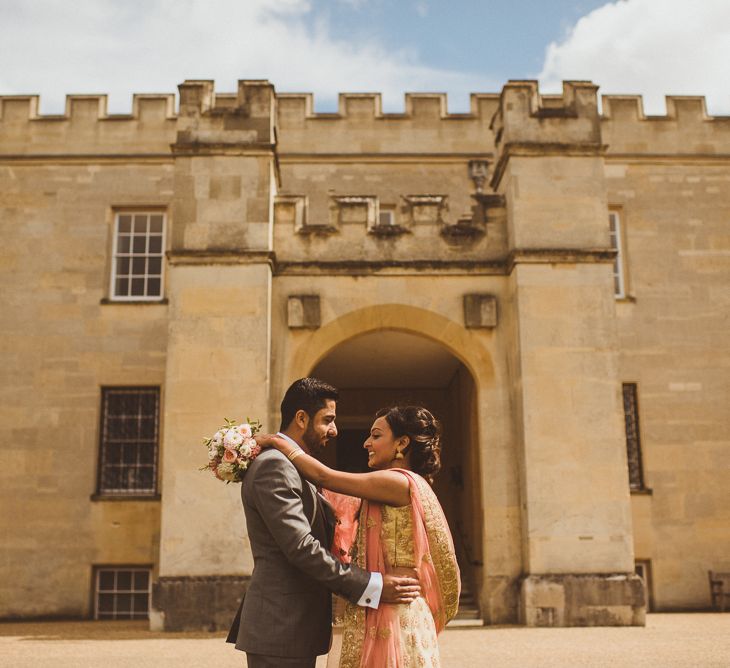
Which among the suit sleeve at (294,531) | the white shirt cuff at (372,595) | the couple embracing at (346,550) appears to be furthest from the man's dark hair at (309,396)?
the white shirt cuff at (372,595)

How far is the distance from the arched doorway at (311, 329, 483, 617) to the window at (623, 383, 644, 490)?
3135 millimetres

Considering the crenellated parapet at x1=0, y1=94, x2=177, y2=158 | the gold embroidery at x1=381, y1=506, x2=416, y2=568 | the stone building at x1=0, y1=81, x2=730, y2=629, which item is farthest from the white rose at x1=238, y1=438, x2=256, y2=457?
the crenellated parapet at x1=0, y1=94, x2=177, y2=158

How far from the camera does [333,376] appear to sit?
16.5 metres

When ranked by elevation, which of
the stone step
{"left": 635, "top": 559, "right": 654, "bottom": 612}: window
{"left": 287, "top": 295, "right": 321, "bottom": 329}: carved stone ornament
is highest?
{"left": 287, "top": 295, "right": 321, "bottom": 329}: carved stone ornament

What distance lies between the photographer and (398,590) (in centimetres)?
369

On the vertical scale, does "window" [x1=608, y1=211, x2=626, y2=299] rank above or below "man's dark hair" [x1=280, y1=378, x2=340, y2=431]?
above

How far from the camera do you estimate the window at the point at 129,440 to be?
15.4m

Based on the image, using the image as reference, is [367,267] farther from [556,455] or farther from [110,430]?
[110,430]

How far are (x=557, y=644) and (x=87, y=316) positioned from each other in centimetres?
1068

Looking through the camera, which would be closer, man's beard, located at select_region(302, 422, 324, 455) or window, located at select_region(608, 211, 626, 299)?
man's beard, located at select_region(302, 422, 324, 455)

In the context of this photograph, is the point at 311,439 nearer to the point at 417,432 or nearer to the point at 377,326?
the point at 417,432

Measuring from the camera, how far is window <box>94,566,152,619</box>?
15.0 metres

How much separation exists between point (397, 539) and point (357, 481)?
32cm

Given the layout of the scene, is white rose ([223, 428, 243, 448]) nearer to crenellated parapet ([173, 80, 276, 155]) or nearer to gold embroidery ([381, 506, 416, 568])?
gold embroidery ([381, 506, 416, 568])
